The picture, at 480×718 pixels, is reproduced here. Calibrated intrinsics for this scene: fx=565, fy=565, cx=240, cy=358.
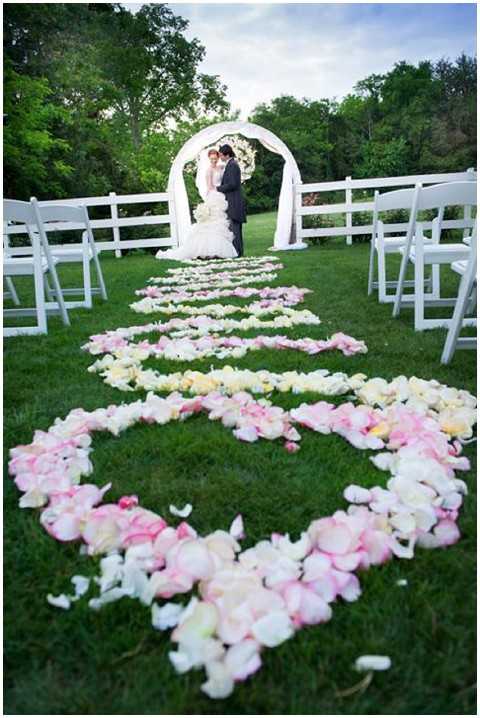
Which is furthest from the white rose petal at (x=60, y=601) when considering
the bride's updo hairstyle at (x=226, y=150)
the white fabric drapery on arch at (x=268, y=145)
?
the white fabric drapery on arch at (x=268, y=145)

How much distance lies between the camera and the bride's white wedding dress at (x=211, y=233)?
38.3 ft

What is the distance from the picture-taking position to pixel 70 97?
1862cm

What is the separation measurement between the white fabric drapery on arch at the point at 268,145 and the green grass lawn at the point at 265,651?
36.7 ft

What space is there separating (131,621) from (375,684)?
0.52 m

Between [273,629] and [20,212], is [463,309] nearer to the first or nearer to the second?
[273,629]

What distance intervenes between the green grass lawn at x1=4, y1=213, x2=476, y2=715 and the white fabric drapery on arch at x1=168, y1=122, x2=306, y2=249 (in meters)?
11.2

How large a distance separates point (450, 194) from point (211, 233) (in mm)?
8459

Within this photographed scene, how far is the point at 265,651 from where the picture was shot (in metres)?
1.12

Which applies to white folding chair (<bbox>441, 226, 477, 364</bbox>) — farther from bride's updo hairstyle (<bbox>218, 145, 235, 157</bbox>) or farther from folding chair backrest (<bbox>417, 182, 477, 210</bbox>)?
bride's updo hairstyle (<bbox>218, 145, 235, 157</bbox>)

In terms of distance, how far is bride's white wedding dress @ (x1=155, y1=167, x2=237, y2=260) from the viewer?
11.7m

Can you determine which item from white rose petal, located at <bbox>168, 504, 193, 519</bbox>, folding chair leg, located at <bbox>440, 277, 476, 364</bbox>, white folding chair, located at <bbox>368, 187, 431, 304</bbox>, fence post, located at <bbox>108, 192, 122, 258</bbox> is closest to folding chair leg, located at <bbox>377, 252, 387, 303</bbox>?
white folding chair, located at <bbox>368, 187, 431, 304</bbox>

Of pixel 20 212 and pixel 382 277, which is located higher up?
pixel 20 212

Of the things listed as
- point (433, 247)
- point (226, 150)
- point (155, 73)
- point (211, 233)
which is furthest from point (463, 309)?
point (155, 73)

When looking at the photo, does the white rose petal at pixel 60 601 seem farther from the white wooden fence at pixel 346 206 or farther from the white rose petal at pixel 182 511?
the white wooden fence at pixel 346 206
